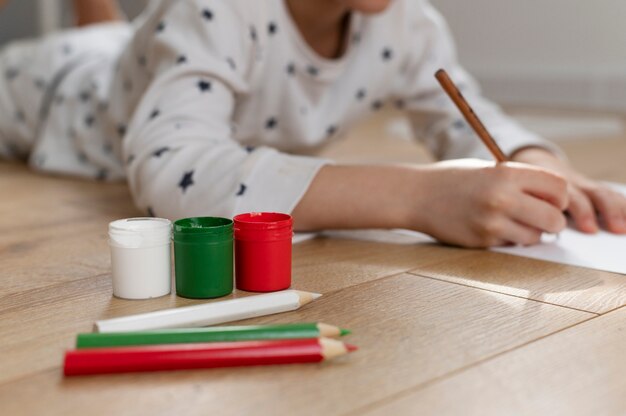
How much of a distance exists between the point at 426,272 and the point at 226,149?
25 centimetres

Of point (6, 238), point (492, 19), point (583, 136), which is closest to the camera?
point (6, 238)

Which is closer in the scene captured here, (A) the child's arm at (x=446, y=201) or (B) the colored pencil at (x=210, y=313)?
(B) the colored pencil at (x=210, y=313)

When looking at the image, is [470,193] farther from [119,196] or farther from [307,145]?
[119,196]

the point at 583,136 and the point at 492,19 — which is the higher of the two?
the point at 492,19

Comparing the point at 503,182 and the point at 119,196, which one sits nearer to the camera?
the point at 503,182

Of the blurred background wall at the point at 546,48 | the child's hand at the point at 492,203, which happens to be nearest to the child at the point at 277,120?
the child's hand at the point at 492,203

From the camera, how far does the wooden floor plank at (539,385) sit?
1.45 feet

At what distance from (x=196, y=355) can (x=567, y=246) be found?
45cm

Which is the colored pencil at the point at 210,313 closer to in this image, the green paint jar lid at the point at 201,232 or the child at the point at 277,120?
the green paint jar lid at the point at 201,232

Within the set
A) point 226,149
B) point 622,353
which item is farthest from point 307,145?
point 622,353

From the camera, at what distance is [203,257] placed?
600 mm

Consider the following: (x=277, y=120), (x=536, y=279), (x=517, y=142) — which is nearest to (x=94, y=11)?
(x=277, y=120)

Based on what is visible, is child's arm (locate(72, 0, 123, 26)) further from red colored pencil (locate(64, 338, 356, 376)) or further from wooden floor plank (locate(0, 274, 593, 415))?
red colored pencil (locate(64, 338, 356, 376))

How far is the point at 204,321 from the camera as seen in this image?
533mm
